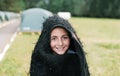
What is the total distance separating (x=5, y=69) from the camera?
8688 millimetres

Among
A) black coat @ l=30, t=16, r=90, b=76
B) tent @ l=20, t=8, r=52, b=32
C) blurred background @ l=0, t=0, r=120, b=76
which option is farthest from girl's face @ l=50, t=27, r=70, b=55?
tent @ l=20, t=8, r=52, b=32

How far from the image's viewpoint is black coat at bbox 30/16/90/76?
3.85 meters

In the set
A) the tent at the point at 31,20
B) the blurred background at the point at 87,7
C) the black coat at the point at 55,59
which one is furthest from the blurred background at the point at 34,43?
the blurred background at the point at 87,7

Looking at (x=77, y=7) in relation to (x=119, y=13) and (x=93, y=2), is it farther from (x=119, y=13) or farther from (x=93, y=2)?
(x=119, y=13)

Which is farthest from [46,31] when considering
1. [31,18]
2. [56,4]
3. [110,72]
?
[56,4]

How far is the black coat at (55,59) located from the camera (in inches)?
152

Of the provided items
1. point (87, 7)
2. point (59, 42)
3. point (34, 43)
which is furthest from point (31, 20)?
point (87, 7)

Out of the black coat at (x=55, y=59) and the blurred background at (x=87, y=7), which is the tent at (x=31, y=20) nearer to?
the black coat at (x=55, y=59)

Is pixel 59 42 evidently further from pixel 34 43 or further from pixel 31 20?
pixel 31 20

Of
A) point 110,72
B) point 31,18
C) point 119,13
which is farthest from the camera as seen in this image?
point 119,13

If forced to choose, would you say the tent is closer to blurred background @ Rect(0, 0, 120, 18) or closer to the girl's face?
the girl's face

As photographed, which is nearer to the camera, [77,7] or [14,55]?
[14,55]

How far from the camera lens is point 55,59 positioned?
3.90 meters

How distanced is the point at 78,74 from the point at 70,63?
0.12 meters
